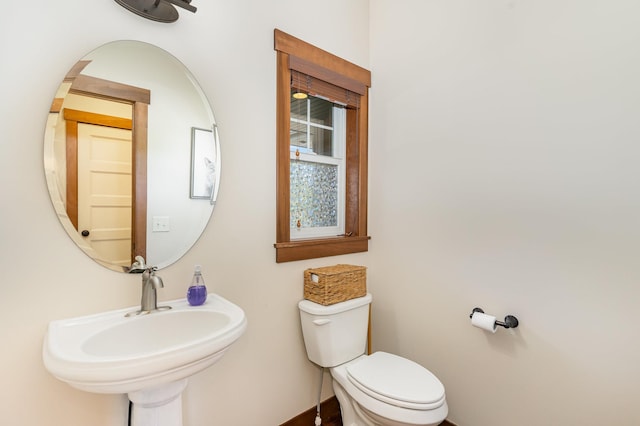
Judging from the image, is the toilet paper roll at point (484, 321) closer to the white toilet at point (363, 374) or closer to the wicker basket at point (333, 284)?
the white toilet at point (363, 374)

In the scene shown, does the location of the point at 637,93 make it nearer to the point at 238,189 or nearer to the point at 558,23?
the point at 558,23

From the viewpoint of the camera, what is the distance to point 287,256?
1.65 meters

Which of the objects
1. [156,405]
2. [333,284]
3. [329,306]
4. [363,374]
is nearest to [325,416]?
[363,374]

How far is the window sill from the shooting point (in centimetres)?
164

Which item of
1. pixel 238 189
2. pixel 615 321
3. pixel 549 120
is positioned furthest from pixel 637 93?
pixel 238 189

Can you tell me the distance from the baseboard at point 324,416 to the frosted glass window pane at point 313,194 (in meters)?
1.07

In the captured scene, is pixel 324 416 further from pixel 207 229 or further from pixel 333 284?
pixel 207 229

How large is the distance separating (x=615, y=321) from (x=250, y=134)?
5.67 ft

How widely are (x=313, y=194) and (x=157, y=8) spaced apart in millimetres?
1202

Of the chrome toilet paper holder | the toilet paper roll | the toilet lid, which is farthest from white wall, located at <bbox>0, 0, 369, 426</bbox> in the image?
the chrome toilet paper holder

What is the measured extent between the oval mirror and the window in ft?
1.40

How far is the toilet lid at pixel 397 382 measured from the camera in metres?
1.27

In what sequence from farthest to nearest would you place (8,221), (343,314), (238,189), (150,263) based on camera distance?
(343,314) < (238,189) < (150,263) < (8,221)

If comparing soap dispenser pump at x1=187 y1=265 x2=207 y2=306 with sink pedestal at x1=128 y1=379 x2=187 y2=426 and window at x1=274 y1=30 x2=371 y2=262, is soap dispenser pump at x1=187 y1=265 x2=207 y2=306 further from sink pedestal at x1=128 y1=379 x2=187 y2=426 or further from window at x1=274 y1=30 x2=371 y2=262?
window at x1=274 y1=30 x2=371 y2=262
